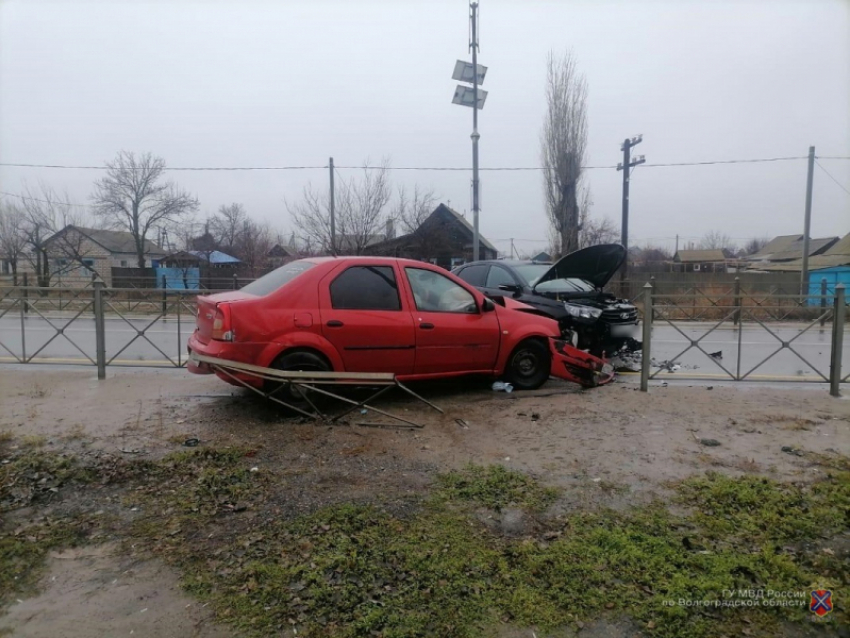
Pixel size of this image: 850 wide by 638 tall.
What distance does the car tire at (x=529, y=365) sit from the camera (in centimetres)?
662

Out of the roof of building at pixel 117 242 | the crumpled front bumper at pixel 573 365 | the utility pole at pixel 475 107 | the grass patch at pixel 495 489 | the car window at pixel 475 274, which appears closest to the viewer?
the grass patch at pixel 495 489

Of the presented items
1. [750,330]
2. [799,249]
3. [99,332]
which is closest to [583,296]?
[99,332]

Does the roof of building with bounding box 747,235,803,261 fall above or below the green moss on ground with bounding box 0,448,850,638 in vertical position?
above

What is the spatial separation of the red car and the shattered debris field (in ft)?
2.15

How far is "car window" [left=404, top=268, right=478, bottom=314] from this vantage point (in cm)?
604

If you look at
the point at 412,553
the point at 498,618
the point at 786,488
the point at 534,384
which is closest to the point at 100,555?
the point at 412,553

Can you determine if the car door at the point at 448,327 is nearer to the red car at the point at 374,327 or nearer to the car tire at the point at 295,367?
the red car at the point at 374,327

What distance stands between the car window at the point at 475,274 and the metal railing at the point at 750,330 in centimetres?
279

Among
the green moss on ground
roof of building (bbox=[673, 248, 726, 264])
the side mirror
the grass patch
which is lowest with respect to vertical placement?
the green moss on ground

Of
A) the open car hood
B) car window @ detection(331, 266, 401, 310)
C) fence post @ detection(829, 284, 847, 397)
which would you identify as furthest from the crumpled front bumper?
fence post @ detection(829, 284, 847, 397)

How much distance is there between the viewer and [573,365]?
22.5 ft

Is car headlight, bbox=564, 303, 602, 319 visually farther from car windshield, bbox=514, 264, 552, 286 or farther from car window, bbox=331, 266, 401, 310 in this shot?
car window, bbox=331, 266, 401, 310

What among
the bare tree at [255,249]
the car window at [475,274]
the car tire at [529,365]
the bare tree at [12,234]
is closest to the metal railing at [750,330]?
the car tire at [529,365]

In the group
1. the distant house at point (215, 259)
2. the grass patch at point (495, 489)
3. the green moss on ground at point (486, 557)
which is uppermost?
the distant house at point (215, 259)
